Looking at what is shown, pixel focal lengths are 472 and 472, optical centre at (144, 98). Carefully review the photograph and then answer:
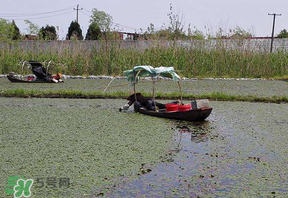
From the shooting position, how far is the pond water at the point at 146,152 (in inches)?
124

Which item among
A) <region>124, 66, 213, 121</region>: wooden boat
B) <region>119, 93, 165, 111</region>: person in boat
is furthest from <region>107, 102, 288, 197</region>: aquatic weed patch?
<region>119, 93, 165, 111</region>: person in boat

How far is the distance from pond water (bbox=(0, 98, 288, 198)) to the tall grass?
22.4 ft

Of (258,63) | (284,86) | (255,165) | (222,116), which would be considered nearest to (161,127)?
(222,116)

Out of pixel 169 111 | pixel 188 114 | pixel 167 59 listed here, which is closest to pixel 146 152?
pixel 188 114

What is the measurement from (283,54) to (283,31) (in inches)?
842

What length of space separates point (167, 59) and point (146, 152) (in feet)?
30.5

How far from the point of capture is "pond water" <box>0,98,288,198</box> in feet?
10.3

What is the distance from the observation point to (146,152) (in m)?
4.05

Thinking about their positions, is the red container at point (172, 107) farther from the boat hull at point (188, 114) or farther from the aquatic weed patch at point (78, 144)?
the aquatic weed patch at point (78, 144)

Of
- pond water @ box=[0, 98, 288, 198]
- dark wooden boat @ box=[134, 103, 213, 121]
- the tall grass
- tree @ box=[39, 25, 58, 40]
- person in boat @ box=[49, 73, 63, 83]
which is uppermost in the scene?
tree @ box=[39, 25, 58, 40]

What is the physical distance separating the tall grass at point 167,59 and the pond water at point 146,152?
6815mm

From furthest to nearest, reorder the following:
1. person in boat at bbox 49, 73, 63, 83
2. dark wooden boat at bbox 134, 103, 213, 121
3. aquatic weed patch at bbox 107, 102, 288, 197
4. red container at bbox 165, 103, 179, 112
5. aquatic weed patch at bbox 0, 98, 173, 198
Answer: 1. person in boat at bbox 49, 73, 63, 83
2. red container at bbox 165, 103, 179, 112
3. dark wooden boat at bbox 134, 103, 213, 121
4. aquatic weed patch at bbox 0, 98, 173, 198
5. aquatic weed patch at bbox 107, 102, 288, 197

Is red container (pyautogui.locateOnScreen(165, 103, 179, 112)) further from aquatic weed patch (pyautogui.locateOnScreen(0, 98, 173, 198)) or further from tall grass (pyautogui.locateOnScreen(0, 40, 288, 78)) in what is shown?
tall grass (pyautogui.locateOnScreen(0, 40, 288, 78))

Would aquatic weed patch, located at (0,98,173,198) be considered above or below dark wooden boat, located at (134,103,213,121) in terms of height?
below
